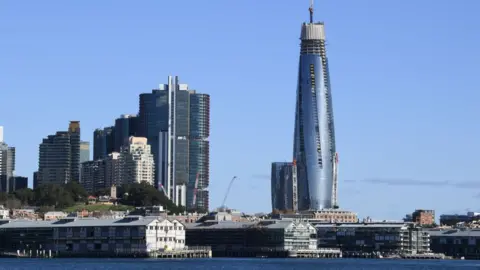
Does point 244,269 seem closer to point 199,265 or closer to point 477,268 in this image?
point 199,265

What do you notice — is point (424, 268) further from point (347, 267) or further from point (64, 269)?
point (64, 269)

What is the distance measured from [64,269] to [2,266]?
1365 centimetres

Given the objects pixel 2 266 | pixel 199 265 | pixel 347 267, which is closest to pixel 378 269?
pixel 347 267

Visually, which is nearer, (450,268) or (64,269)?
(64,269)

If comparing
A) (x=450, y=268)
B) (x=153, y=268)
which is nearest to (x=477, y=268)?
(x=450, y=268)

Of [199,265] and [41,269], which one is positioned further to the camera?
[199,265]

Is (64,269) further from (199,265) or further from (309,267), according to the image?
(309,267)

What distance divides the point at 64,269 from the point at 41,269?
A: 2.85m

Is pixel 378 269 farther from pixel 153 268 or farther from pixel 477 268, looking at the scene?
pixel 153 268

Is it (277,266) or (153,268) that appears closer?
(153,268)

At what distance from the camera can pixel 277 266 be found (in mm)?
177625

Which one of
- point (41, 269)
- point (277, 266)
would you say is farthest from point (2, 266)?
point (277, 266)

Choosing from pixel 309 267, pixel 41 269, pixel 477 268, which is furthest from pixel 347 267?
pixel 41 269

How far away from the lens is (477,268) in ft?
596
